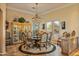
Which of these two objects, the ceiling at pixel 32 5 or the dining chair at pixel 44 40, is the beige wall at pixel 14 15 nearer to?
the ceiling at pixel 32 5

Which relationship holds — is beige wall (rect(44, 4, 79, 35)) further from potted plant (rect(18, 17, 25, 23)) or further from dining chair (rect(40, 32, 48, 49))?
potted plant (rect(18, 17, 25, 23))

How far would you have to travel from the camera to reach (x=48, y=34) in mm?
2191

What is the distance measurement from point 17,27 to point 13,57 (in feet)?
1.96

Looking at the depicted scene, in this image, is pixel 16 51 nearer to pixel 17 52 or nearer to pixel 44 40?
pixel 17 52

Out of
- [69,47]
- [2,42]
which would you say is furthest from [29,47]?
[69,47]

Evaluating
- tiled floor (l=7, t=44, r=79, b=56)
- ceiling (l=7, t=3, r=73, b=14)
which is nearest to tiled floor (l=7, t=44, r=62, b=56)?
tiled floor (l=7, t=44, r=79, b=56)

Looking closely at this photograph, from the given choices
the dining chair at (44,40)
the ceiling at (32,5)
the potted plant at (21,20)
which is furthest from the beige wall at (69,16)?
the potted plant at (21,20)

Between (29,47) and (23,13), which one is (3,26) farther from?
(29,47)

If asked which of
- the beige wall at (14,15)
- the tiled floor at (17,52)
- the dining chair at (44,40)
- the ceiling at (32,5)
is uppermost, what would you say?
the ceiling at (32,5)

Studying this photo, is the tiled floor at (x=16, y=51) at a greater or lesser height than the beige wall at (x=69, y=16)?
lesser

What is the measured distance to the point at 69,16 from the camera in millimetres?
2154

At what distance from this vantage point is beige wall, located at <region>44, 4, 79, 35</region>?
2142mm

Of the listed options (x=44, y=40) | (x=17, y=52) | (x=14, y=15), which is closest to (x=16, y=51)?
(x=17, y=52)

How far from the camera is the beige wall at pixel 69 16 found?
84.3 inches
